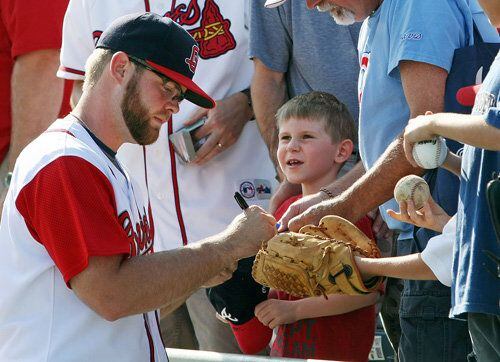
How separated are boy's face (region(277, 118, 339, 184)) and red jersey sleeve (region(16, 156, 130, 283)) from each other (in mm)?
1301

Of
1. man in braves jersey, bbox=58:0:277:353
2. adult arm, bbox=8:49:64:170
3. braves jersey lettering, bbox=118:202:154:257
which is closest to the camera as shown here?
braves jersey lettering, bbox=118:202:154:257

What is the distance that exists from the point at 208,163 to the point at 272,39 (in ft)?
2.30

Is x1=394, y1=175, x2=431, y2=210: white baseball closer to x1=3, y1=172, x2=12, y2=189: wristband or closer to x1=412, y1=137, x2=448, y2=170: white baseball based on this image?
x1=412, y1=137, x2=448, y2=170: white baseball

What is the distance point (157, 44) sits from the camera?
146 inches

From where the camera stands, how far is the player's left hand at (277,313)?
4266 millimetres

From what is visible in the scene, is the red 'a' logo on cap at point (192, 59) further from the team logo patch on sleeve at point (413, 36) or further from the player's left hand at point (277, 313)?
the player's left hand at point (277, 313)

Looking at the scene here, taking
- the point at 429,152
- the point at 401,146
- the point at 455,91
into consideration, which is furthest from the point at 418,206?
the point at 455,91

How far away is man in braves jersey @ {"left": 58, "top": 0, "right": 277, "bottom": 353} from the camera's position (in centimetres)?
509

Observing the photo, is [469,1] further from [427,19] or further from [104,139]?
[104,139]

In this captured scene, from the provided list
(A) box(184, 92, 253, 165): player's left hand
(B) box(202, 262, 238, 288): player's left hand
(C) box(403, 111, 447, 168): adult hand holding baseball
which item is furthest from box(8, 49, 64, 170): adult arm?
(C) box(403, 111, 447, 168): adult hand holding baseball

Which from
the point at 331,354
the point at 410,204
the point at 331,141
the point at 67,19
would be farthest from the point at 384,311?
the point at 67,19

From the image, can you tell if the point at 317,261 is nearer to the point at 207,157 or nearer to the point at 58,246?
the point at 58,246

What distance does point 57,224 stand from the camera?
130 inches

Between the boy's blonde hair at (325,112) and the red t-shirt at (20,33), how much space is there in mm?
1592
